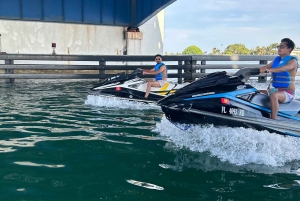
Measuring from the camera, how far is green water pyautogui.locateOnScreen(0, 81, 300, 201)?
147 inches

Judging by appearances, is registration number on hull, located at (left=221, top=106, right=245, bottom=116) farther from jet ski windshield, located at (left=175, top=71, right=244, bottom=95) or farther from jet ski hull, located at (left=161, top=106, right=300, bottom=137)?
jet ski windshield, located at (left=175, top=71, right=244, bottom=95)

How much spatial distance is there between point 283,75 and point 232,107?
1.05 metres

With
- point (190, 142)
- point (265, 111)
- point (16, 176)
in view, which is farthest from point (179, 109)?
point (16, 176)

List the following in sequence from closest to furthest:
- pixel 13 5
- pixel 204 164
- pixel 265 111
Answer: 1. pixel 204 164
2. pixel 265 111
3. pixel 13 5

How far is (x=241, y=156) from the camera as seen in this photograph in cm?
496

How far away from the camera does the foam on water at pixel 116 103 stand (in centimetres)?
916

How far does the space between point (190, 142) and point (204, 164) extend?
917 millimetres

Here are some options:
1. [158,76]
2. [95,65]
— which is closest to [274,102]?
[158,76]

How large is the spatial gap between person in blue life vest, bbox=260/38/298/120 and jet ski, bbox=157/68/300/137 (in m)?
0.13

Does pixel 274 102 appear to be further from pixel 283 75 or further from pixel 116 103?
pixel 116 103

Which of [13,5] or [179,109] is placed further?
[13,5]

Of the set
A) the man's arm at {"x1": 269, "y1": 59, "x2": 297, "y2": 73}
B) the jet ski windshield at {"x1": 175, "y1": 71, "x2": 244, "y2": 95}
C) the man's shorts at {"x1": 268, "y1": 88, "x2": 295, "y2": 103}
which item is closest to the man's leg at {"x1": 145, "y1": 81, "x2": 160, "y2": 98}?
the jet ski windshield at {"x1": 175, "y1": 71, "x2": 244, "y2": 95}

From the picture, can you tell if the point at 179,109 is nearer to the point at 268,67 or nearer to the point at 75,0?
the point at 268,67

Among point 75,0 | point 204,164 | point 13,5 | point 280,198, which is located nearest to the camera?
point 280,198
